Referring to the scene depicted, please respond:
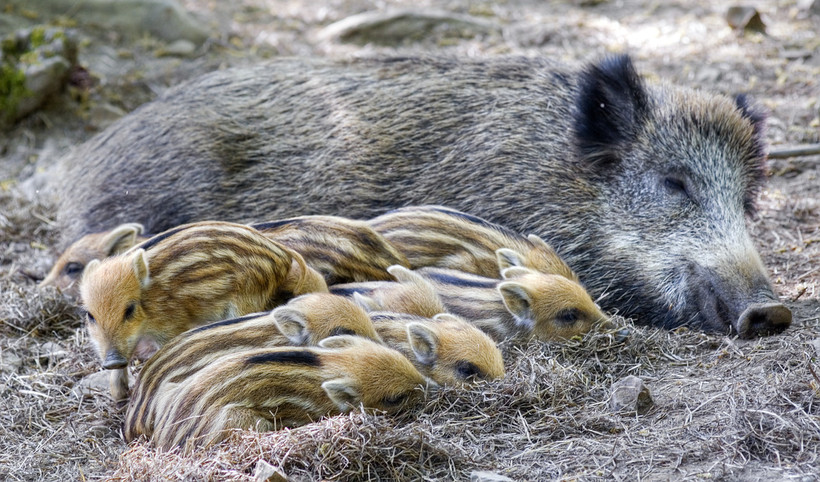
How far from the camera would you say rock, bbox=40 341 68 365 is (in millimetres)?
4438

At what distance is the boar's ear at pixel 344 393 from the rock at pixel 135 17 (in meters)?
6.06

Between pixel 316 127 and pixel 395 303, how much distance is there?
1.97m

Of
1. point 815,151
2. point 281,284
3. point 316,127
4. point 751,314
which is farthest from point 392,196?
point 815,151

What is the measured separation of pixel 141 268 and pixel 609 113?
272 cm

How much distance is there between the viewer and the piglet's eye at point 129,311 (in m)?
3.81

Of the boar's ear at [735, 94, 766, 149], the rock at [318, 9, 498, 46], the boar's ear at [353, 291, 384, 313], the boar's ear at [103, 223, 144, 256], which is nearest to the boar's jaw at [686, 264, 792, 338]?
the boar's ear at [735, 94, 766, 149]

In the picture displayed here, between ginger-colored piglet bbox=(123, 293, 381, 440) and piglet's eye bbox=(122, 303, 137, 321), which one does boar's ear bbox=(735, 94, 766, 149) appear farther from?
piglet's eye bbox=(122, 303, 137, 321)

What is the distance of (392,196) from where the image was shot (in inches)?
210

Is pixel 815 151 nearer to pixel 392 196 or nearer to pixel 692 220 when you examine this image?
pixel 692 220

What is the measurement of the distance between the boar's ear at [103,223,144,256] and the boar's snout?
130cm

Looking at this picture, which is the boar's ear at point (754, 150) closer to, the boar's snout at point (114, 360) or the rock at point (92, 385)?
the boar's snout at point (114, 360)

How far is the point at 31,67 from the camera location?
23.6 ft

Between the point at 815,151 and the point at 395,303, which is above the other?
the point at 815,151

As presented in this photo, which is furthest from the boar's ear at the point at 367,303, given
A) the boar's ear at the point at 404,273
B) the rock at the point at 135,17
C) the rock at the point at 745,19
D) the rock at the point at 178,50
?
the rock at the point at 745,19
